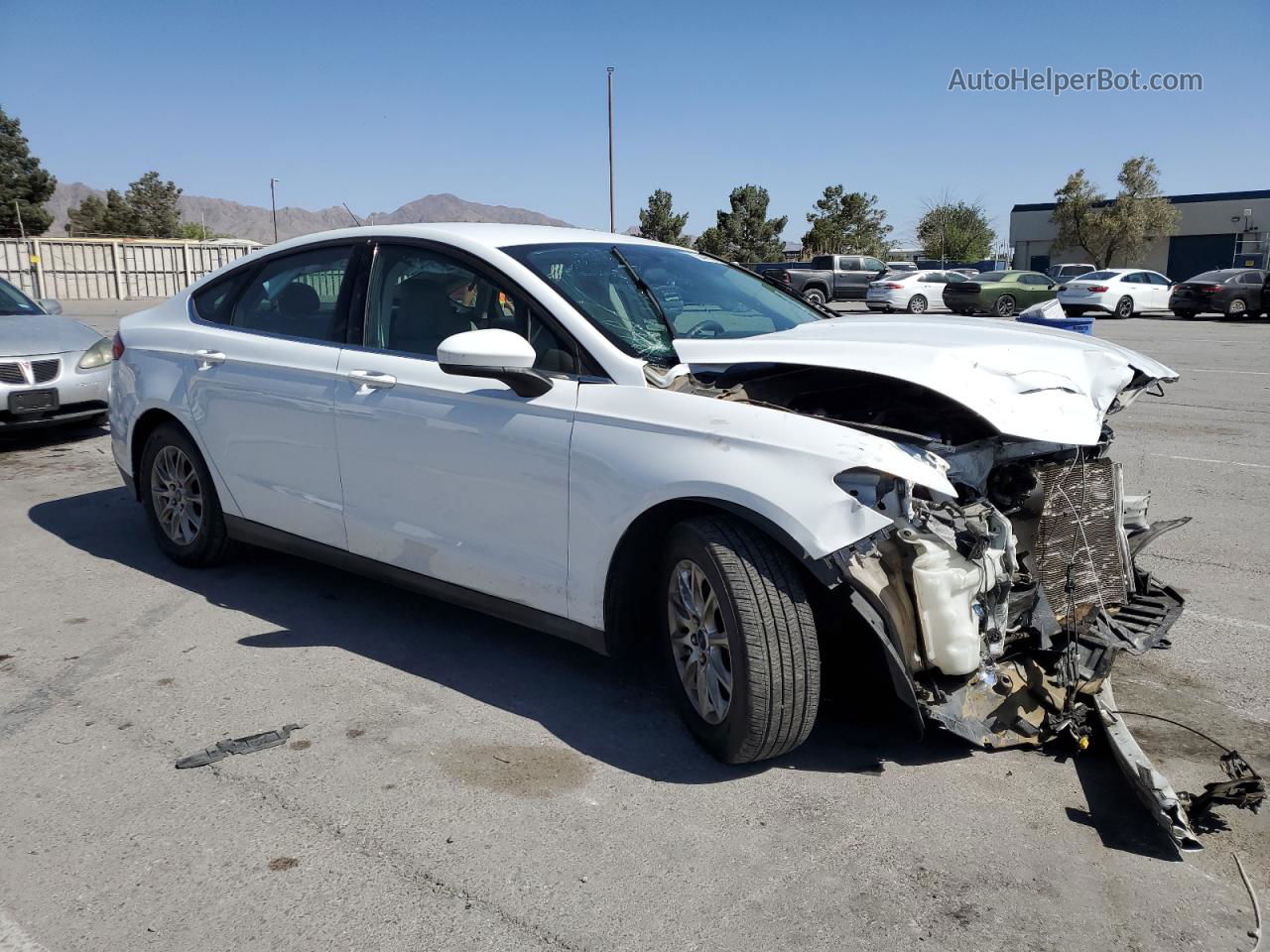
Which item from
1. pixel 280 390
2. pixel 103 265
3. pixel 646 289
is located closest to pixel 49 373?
pixel 280 390

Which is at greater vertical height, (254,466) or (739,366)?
(739,366)

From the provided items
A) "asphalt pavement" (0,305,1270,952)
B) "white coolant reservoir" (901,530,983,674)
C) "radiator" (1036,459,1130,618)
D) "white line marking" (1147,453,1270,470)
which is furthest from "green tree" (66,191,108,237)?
"white coolant reservoir" (901,530,983,674)

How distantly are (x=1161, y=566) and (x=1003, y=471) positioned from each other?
94.0 inches

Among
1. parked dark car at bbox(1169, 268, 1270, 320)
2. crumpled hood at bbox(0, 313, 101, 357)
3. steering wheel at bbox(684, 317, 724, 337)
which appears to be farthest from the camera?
parked dark car at bbox(1169, 268, 1270, 320)

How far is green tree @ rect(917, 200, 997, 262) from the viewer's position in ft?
236

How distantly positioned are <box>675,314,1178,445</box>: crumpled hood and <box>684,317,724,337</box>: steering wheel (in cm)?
19

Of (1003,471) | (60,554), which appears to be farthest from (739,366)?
(60,554)

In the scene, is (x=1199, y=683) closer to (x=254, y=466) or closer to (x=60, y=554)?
(x=254, y=466)

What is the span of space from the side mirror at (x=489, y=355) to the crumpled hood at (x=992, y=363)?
552 mm

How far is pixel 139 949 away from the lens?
8.50 ft

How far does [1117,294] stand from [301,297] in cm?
3077

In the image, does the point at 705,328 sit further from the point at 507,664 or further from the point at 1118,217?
the point at 1118,217

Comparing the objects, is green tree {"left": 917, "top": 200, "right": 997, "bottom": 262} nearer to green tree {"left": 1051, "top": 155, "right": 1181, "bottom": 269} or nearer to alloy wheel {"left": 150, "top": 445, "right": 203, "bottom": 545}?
green tree {"left": 1051, "top": 155, "right": 1181, "bottom": 269}

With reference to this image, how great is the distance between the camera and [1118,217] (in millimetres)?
→ 55312
